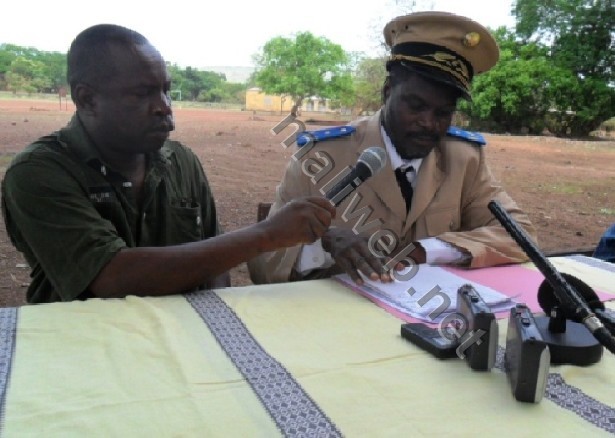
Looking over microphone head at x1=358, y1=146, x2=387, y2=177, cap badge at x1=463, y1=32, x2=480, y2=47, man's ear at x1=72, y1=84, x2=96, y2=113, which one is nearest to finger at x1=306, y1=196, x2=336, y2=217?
microphone head at x1=358, y1=146, x2=387, y2=177

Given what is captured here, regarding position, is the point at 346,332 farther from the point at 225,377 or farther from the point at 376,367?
the point at 225,377

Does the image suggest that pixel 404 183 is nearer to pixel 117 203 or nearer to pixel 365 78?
pixel 117 203

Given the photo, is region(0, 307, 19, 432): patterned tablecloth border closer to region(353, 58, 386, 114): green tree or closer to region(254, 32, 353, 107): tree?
region(353, 58, 386, 114): green tree

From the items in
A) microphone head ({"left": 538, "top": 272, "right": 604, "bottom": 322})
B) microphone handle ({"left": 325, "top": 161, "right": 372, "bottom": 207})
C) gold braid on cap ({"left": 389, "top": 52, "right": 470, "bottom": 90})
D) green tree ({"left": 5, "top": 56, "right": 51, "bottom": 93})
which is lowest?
microphone head ({"left": 538, "top": 272, "right": 604, "bottom": 322})

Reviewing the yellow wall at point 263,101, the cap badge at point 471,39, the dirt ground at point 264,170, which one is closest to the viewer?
the cap badge at point 471,39

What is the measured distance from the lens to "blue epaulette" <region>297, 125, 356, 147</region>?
2.31 metres

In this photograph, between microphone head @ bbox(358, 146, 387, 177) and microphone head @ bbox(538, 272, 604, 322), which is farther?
microphone head @ bbox(358, 146, 387, 177)

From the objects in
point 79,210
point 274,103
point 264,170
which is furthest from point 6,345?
point 264,170

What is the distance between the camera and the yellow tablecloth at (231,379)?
920 millimetres

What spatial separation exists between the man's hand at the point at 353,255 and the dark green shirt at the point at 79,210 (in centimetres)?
54

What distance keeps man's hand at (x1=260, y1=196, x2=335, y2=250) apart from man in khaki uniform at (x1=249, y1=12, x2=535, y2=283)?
0.78 ft

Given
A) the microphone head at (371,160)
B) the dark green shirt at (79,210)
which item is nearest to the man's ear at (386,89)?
the microphone head at (371,160)

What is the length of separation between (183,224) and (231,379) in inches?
41.3

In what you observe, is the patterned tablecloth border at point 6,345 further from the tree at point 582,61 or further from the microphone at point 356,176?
the tree at point 582,61
